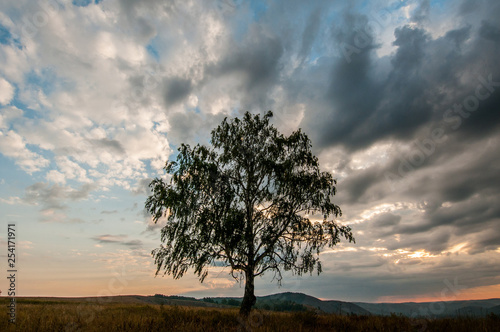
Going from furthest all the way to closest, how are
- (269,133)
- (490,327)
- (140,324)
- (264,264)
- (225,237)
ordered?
1. (269,133)
2. (264,264)
3. (225,237)
4. (140,324)
5. (490,327)

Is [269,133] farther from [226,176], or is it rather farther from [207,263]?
[207,263]

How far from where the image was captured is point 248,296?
19641 mm

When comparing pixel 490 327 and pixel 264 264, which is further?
pixel 264 264

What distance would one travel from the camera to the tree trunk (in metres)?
19.2

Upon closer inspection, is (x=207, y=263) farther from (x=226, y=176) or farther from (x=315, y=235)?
(x=315, y=235)

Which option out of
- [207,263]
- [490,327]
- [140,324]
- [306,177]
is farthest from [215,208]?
[490,327]

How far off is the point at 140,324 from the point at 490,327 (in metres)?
11.9

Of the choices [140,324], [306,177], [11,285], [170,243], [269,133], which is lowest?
[140,324]

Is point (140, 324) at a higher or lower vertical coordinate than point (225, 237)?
lower

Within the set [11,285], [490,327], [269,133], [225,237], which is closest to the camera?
[490,327]

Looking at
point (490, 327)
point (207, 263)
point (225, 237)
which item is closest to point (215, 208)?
point (225, 237)

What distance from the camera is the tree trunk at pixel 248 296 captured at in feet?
63.1

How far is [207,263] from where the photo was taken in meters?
20.1

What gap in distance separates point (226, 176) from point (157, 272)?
8.50 metres
